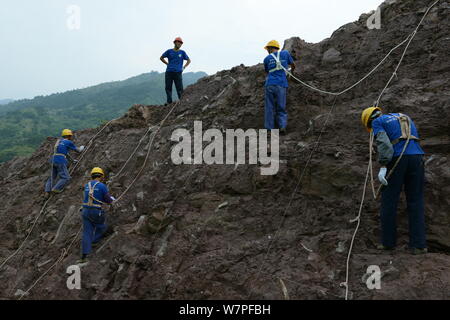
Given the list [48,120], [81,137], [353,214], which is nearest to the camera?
[353,214]

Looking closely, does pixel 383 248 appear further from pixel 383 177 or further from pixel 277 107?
pixel 277 107

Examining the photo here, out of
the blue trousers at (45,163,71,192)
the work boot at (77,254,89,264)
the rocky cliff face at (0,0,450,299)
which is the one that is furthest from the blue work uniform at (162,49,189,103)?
the work boot at (77,254,89,264)

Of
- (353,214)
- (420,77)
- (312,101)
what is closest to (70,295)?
(353,214)

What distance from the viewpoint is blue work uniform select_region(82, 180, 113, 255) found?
19.1 feet

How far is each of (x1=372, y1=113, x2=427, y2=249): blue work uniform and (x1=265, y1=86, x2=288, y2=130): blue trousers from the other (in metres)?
2.30

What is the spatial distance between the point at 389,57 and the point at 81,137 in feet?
25.8

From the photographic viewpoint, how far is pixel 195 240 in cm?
518

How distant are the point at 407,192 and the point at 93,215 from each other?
185 inches

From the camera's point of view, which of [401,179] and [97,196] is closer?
[401,179]

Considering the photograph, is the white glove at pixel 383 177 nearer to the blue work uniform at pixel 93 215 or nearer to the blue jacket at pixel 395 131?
the blue jacket at pixel 395 131

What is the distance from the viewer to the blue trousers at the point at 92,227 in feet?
19.0

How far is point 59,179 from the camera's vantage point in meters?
8.25

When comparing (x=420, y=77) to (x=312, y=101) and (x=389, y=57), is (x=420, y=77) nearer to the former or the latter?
(x=389, y=57)

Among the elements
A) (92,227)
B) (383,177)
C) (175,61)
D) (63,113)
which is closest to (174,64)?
(175,61)
